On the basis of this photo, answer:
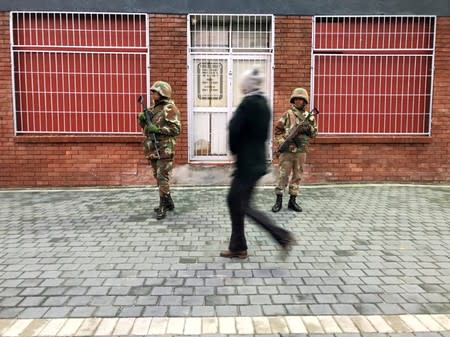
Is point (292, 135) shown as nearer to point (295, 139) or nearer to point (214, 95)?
point (295, 139)

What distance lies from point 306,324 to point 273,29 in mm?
6477

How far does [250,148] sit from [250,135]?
13cm

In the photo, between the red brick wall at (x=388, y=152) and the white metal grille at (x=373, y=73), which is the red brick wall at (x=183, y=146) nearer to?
the red brick wall at (x=388, y=152)

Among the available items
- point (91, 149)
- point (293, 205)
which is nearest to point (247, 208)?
point (293, 205)

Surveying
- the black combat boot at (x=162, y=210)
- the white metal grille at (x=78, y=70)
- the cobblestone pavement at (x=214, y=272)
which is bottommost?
the cobblestone pavement at (x=214, y=272)

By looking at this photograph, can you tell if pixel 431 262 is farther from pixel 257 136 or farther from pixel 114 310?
pixel 114 310

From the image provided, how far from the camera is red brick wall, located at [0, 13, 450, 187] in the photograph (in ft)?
27.6

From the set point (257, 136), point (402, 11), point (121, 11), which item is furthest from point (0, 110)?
point (402, 11)

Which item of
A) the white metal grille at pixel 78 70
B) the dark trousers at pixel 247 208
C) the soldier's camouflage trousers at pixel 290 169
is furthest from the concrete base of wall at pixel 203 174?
the dark trousers at pixel 247 208

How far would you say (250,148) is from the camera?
4.28 metres

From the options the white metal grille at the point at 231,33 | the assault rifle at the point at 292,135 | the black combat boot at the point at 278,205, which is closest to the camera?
the assault rifle at the point at 292,135

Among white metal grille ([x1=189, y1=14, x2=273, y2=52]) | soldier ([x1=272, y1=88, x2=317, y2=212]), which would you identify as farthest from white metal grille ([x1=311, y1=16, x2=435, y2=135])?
soldier ([x1=272, y1=88, x2=317, y2=212])

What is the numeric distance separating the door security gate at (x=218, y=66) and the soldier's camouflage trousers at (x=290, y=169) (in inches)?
81.0

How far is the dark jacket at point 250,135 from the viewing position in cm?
420
